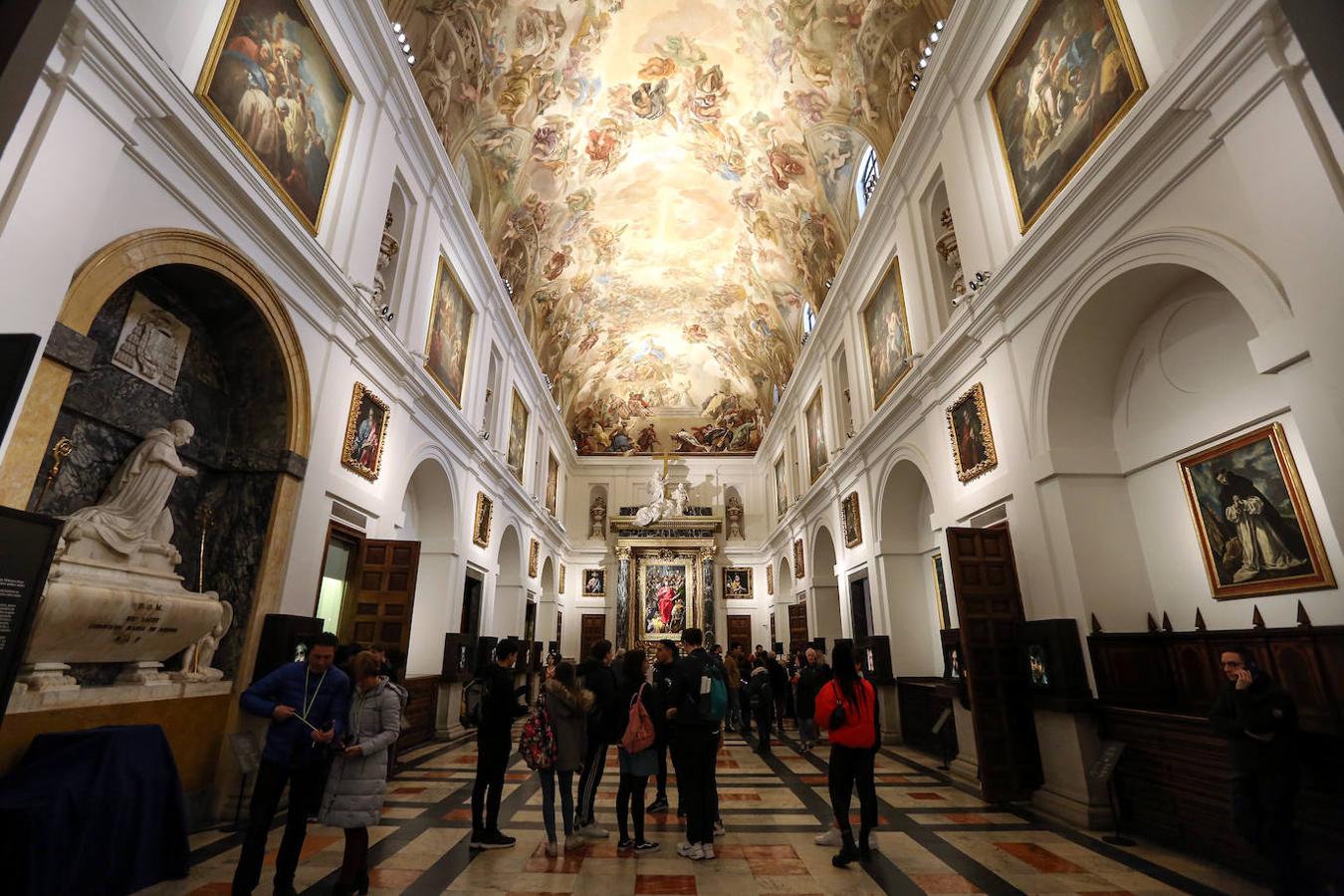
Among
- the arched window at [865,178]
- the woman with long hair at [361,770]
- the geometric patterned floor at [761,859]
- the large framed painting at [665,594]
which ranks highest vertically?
the arched window at [865,178]

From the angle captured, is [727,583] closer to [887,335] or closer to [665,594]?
[665,594]

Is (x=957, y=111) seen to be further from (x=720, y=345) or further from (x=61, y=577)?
(x=720, y=345)

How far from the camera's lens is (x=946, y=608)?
1031 cm

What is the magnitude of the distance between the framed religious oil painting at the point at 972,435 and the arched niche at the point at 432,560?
8.25m

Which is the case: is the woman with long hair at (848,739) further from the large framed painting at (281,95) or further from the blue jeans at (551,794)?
the large framed painting at (281,95)

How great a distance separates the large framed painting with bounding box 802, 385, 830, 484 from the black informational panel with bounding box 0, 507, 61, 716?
13.8 metres

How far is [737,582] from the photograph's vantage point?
25.5 m

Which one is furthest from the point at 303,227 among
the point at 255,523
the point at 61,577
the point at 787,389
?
the point at 787,389

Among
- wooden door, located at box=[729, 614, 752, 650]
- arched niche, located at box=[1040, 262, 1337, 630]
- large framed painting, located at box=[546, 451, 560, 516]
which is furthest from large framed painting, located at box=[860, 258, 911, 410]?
wooden door, located at box=[729, 614, 752, 650]

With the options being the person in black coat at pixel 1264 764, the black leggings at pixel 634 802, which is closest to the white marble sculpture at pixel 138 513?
the black leggings at pixel 634 802

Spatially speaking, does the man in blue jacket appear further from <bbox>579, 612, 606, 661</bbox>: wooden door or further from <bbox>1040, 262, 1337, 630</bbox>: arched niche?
<bbox>579, 612, 606, 661</bbox>: wooden door

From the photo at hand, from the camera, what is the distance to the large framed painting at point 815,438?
16.2m

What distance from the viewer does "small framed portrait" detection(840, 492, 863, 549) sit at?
13320mm

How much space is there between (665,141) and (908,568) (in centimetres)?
1067
